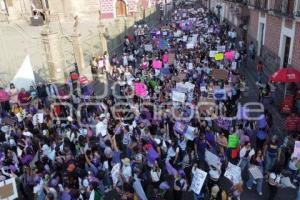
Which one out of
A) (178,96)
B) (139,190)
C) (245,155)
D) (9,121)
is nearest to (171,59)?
(178,96)

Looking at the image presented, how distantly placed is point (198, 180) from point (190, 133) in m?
2.20

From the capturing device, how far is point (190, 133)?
10.3m

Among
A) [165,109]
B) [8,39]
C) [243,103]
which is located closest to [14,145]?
[165,109]

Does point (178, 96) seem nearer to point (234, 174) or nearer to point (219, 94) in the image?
point (219, 94)

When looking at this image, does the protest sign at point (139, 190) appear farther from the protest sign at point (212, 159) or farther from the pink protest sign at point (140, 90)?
the pink protest sign at point (140, 90)

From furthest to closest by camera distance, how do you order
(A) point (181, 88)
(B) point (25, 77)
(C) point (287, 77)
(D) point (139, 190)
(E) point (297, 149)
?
1. (B) point (25, 77)
2. (A) point (181, 88)
3. (C) point (287, 77)
4. (E) point (297, 149)
5. (D) point (139, 190)

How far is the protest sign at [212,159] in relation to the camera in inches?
352

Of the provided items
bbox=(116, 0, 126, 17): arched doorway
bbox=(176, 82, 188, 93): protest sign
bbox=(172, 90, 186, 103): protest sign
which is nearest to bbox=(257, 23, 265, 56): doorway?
bbox=(176, 82, 188, 93): protest sign

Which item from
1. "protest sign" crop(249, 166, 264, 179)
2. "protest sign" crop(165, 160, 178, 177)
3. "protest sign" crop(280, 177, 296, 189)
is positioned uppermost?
"protest sign" crop(165, 160, 178, 177)

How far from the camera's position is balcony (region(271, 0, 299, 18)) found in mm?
16516

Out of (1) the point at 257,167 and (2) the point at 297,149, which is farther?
(2) the point at 297,149

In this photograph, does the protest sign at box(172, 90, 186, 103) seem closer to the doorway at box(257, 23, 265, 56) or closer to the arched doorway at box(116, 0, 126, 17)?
the doorway at box(257, 23, 265, 56)

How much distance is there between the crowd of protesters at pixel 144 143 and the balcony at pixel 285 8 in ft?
13.9

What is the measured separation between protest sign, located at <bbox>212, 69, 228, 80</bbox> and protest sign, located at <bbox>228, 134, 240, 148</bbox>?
207 inches
